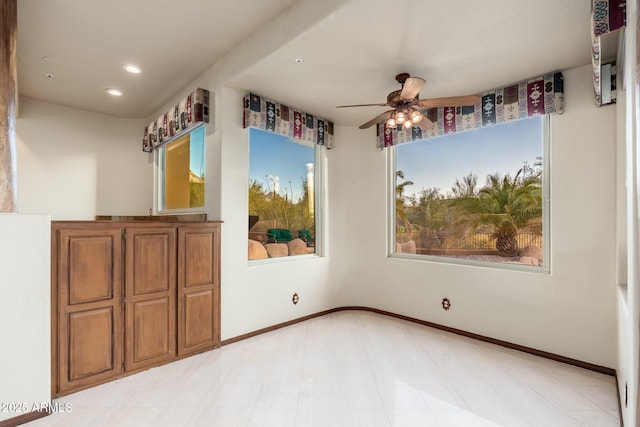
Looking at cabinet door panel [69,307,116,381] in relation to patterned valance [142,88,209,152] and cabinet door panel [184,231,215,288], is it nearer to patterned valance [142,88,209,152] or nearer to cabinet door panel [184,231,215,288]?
cabinet door panel [184,231,215,288]

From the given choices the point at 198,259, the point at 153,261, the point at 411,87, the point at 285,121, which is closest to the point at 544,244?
the point at 411,87

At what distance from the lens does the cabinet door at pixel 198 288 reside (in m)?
2.76

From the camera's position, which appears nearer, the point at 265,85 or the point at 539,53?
the point at 539,53

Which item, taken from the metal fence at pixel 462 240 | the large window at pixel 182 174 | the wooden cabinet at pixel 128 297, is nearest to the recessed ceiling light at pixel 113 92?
the large window at pixel 182 174

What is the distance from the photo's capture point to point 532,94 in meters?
2.81

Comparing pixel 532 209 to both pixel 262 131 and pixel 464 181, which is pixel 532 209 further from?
pixel 262 131

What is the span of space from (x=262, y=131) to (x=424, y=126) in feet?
5.91

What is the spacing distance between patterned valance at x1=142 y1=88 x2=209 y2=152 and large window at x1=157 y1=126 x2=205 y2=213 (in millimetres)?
140

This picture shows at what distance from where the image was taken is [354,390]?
2.20 m

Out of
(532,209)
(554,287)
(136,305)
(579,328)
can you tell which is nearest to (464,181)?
(532,209)

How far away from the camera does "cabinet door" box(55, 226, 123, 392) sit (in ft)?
6.97

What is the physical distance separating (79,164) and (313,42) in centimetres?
403

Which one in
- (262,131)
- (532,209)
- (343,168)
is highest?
(262,131)

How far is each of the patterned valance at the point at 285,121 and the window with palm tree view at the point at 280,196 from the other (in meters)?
0.19
